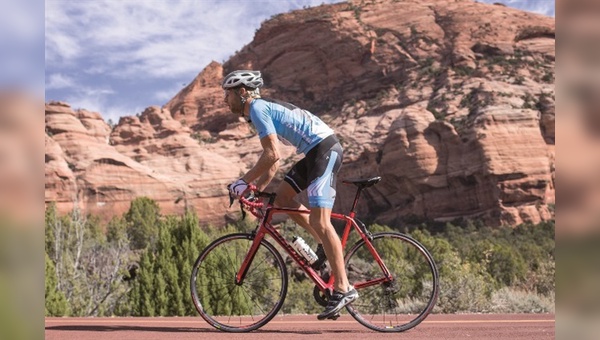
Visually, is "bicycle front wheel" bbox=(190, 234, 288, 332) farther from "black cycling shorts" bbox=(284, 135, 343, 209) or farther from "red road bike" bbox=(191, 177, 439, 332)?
"black cycling shorts" bbox=(284, 135, 343, 209)

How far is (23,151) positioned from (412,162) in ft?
262

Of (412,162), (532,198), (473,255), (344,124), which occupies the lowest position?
(473,255)

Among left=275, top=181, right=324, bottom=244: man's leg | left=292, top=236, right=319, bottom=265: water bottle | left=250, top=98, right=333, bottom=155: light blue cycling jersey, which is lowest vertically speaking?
left=292, top=236, right=319, bottom=265: water bottle

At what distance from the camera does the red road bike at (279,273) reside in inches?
196

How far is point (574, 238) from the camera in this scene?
846 mm

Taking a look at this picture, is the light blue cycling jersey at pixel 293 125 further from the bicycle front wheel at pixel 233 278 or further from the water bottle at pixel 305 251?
the bicycle front wheel at pixel 233 278

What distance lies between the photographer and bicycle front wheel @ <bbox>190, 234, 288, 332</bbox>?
5.10 metres

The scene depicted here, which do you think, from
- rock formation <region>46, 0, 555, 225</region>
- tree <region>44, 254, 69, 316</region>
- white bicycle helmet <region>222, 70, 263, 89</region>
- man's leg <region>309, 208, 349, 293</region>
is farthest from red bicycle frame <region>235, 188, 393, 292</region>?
rock formation <region>46, 0, 555, 225</region>

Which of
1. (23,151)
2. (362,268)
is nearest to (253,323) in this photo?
(362,268)

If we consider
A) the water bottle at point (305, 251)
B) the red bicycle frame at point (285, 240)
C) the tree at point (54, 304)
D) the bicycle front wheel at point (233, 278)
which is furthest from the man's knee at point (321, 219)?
the tree at point (54, 304)

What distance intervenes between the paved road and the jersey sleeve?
1441 millimetres

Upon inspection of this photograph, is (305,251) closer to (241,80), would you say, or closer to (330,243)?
(330,243)

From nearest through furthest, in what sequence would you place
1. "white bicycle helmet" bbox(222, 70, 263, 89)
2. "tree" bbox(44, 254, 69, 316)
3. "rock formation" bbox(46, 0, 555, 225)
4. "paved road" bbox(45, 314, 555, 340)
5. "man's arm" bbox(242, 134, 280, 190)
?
1. "man's arm" bbox(242, 134, 280, 190)
2. "paved road" bbox(45, 314, 555, 340)
3. "white bicycle helmet" bbox(222, 70, 263, 89)
4. "tree" bbox(44, 254, 69, 316)
5. "rock formation" bbox(46, 0, 555, 225)

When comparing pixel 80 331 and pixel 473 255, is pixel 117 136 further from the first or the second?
pixel 80 331
